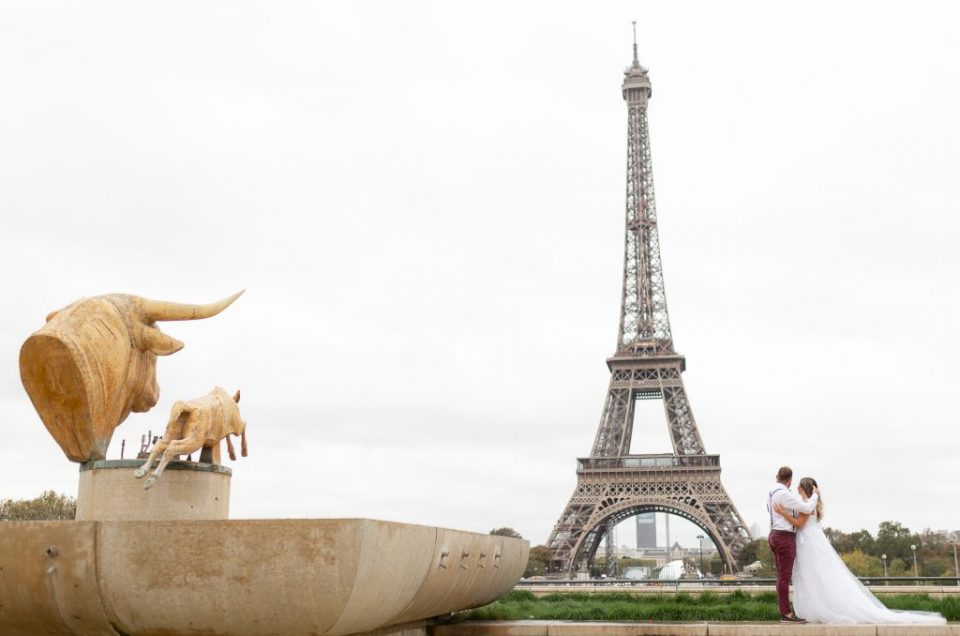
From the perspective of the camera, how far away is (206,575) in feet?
20.8

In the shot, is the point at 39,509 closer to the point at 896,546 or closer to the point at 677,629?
the point at 677,629

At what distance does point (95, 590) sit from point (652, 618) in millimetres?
6924

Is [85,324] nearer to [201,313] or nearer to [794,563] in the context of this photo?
[201,313]

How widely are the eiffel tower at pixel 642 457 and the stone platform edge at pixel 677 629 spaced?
43.6 metres

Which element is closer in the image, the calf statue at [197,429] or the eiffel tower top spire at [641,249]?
the calf statue at [197,429]

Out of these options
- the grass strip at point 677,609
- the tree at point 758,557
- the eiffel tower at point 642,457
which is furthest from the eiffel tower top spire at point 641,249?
the grass strip at point 677,609

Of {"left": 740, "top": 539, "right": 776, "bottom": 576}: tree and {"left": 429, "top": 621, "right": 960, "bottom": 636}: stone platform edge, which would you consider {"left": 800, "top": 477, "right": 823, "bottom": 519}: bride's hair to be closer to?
{"left": 429, "top": 621, "right": 960, "bottom": 636}: stone platform edge

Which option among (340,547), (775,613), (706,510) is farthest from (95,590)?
(706,510)

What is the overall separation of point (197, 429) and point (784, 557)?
648 cm

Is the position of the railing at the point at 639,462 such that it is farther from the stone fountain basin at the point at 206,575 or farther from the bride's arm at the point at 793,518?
the stone fountain basin at the point at 206,575

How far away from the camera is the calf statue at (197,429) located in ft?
30.0

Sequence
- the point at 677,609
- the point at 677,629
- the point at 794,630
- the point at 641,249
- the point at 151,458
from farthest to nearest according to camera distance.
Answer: the point at 641,249, the point at 677,609, the point at 677,629, the point at 151,458, the point at 794,630

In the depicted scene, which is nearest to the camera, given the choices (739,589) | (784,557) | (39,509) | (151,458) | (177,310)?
(151,458)

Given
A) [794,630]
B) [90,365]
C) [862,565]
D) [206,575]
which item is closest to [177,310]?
[90,365]
